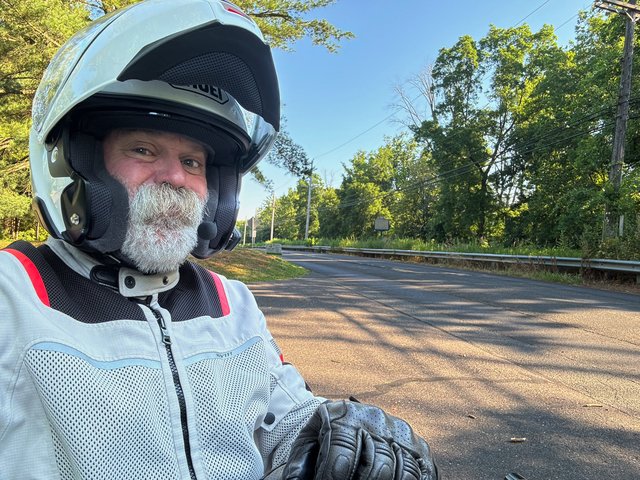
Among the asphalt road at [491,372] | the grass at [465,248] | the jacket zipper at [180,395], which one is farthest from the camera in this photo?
the grass at [465,248]

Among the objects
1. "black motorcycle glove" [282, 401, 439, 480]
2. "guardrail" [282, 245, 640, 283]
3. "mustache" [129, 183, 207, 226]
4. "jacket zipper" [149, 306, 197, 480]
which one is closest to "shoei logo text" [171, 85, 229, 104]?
"mustache" [129, 183, 207, 226]

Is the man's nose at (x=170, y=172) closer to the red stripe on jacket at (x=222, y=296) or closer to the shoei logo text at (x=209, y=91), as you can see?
the shoei logo text at (x=209, y=91)

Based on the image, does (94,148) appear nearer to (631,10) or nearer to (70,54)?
(70,54)

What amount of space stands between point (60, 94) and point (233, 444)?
1.10m

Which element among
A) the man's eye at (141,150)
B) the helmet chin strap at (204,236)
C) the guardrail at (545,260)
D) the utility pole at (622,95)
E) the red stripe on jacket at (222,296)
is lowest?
the guardrail at (545,260)

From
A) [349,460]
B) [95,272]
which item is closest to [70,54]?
[95,272]

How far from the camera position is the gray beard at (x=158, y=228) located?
4.23ft

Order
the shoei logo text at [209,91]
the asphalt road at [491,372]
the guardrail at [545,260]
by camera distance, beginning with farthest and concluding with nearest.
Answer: the guardrail at [545,260]
the asphalt road at [491,372]
the shoei logo text at [209,91]

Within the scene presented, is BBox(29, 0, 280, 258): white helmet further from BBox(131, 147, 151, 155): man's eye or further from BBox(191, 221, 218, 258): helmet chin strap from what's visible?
BBox(191, 221, 218, 258): helmet chin strap

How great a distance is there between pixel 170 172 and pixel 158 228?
186 mm

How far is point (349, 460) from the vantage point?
104 centimetres

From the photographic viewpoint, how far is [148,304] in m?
1.30

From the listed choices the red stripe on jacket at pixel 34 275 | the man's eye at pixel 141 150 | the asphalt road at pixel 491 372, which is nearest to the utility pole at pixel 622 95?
the asphalt road at pixel 491 372

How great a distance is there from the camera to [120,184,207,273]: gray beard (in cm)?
129
